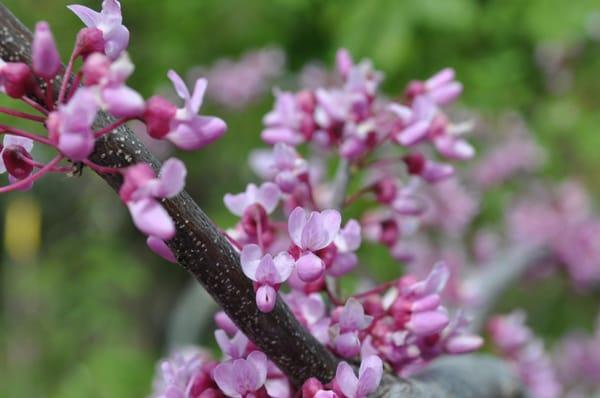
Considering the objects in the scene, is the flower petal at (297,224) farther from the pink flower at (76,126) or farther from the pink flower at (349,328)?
the pink flower at (76,126)

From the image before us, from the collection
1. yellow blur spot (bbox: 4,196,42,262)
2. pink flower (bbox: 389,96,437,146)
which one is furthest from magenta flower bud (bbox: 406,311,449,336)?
yellow blur spot (bbox: 4,196,42,262)

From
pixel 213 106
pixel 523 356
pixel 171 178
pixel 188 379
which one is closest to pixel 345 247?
pixel 188 379

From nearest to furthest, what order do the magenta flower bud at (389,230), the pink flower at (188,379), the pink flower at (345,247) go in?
the pink flower at (188,379) < the pink flower at (345,247) < the magenta flower bud at (389,230)

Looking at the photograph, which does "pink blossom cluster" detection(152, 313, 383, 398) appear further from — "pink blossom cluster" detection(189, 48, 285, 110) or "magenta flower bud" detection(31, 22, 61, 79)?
"pink blossom cluster" detection(189, 48, 285, 110)

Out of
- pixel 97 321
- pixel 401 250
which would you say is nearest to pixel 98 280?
pixel 97 321

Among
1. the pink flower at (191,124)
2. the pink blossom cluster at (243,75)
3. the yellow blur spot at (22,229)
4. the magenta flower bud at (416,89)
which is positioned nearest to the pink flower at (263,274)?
the pink flower at (191,124)

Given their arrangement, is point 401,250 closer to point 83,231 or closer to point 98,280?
point 98,280
